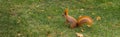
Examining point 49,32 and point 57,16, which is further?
point 57,16

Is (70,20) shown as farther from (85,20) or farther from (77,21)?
(85,20)

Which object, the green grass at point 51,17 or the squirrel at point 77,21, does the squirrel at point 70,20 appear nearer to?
the squirrel at point 77,21

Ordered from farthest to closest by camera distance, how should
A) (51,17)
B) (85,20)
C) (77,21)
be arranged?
1. (51,17)
2. (77,21)
3. (85,20)

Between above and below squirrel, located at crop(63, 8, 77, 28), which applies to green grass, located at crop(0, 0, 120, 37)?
below

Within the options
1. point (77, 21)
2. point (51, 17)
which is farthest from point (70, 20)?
point (51, 17)

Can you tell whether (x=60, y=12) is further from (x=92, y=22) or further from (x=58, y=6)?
(x=92, y=22)

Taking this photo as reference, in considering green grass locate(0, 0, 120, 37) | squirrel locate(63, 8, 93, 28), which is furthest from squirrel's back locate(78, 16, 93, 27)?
green grass locate(0, 0, 120, 37)

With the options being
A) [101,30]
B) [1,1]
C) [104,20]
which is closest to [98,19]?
[104,20]

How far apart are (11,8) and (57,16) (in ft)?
3.48

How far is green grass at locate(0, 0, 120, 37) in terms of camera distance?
543cm

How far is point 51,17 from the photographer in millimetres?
6020

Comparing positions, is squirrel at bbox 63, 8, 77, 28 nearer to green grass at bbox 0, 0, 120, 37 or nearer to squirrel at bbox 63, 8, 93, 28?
squirrel at bbox 63, 8, 93, 28

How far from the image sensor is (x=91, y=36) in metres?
5.34

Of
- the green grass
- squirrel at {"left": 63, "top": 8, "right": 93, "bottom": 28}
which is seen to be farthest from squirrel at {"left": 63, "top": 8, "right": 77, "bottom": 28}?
the green grass
